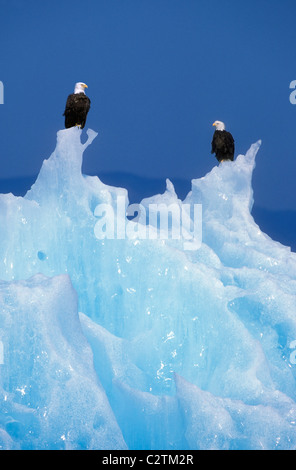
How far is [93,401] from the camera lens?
162 cm

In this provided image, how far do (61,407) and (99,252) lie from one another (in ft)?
3.06

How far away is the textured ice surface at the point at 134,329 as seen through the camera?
163 cm

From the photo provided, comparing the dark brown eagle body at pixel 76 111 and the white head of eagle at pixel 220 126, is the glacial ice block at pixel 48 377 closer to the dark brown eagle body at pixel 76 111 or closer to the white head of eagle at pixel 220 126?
the dark brown eagle body at pixel 76 111

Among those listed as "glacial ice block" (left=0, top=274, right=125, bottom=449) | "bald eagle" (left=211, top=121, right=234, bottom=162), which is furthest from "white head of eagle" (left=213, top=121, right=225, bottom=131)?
"glacial ice block" (left=0, top=274, right=125, bottom=449)

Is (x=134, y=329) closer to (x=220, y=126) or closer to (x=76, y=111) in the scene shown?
(x=76, y=111)

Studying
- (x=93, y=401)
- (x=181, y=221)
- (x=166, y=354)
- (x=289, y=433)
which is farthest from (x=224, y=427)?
(x=181, y=221)
